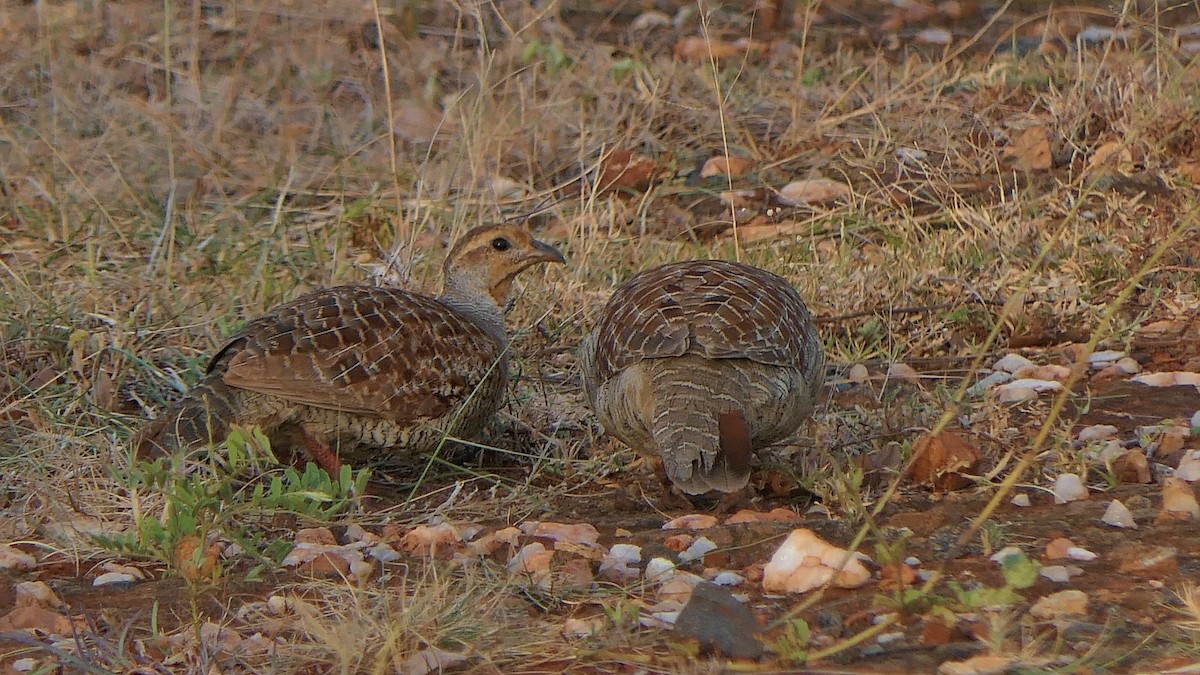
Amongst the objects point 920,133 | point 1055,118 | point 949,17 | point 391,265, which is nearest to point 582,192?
point 391,265

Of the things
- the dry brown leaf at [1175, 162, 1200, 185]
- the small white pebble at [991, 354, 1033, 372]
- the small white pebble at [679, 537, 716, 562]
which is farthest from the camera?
the dry brown leaf at [1175, 162, 1200, 185]

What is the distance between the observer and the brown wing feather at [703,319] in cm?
455

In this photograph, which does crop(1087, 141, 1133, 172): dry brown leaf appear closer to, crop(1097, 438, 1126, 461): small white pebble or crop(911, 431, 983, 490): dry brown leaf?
crop(1097, 438, 1126, 461): small white pebble

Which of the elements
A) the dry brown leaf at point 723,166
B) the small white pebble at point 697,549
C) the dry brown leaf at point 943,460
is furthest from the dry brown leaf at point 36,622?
the dry brown leaf at point 723,166

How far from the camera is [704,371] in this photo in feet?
14.9

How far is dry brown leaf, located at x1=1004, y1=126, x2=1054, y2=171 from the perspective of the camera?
24.0 ft

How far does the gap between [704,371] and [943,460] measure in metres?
0.71

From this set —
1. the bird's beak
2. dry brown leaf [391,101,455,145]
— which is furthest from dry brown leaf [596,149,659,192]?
the bird's beak

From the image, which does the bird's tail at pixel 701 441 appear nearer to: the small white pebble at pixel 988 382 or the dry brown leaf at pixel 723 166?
the small white pebble at pixel 988 382

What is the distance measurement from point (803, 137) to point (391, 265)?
235 cm

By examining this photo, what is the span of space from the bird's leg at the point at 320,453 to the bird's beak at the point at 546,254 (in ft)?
3.89

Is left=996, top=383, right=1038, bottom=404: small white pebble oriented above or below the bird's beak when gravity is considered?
below

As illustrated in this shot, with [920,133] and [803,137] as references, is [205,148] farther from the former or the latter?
[920,133]

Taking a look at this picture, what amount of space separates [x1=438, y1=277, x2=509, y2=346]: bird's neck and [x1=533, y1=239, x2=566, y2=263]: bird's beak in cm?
23
